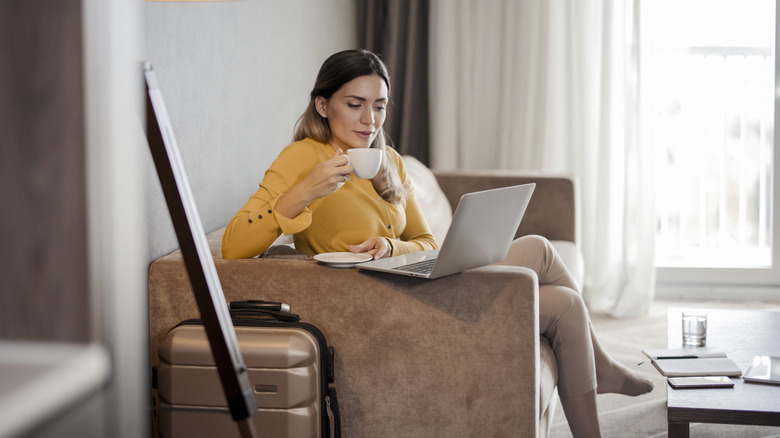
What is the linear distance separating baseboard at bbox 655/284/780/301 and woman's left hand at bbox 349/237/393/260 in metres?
2.56

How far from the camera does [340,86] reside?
1.95m

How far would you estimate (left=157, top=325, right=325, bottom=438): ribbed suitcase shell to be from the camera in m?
1.44

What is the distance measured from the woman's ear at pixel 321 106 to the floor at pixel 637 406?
1061 mm

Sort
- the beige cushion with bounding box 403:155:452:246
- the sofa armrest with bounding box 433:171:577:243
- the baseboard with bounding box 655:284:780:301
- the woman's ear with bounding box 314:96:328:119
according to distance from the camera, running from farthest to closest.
→ the baseboard with bounding box 655:284:780:301 → the sofa armrest with bounding box 433:171:577:243 → the beige cushion with bounding box 403:155:452:246 → the woman's ear with bounding box 314:96:328:119

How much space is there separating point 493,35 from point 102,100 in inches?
146

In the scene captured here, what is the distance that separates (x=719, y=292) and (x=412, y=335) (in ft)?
9.43

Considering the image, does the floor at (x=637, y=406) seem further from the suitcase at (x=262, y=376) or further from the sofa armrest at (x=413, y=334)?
the suitcase at (x=262, y=376)

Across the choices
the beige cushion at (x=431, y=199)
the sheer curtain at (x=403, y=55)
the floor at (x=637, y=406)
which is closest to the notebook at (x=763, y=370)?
the floor at (x=637, y=406)

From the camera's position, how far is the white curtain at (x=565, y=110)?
367cm

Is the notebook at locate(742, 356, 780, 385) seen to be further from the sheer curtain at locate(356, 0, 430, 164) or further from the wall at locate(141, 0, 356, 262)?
the sheer curtain at locate(356, 0, 430, 164)

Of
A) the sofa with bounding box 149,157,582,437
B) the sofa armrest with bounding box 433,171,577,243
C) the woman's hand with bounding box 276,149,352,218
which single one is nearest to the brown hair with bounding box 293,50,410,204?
the woman's hand with bounding box 276,149,352,218

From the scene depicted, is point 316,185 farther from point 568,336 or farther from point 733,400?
point 733,400

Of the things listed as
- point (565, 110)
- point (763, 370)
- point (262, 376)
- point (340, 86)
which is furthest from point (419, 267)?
point (565, 110)

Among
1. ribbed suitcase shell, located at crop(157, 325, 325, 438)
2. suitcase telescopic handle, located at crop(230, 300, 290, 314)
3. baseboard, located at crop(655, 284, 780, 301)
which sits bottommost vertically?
baseboard, located at crop(655, 284, 780, 301)
